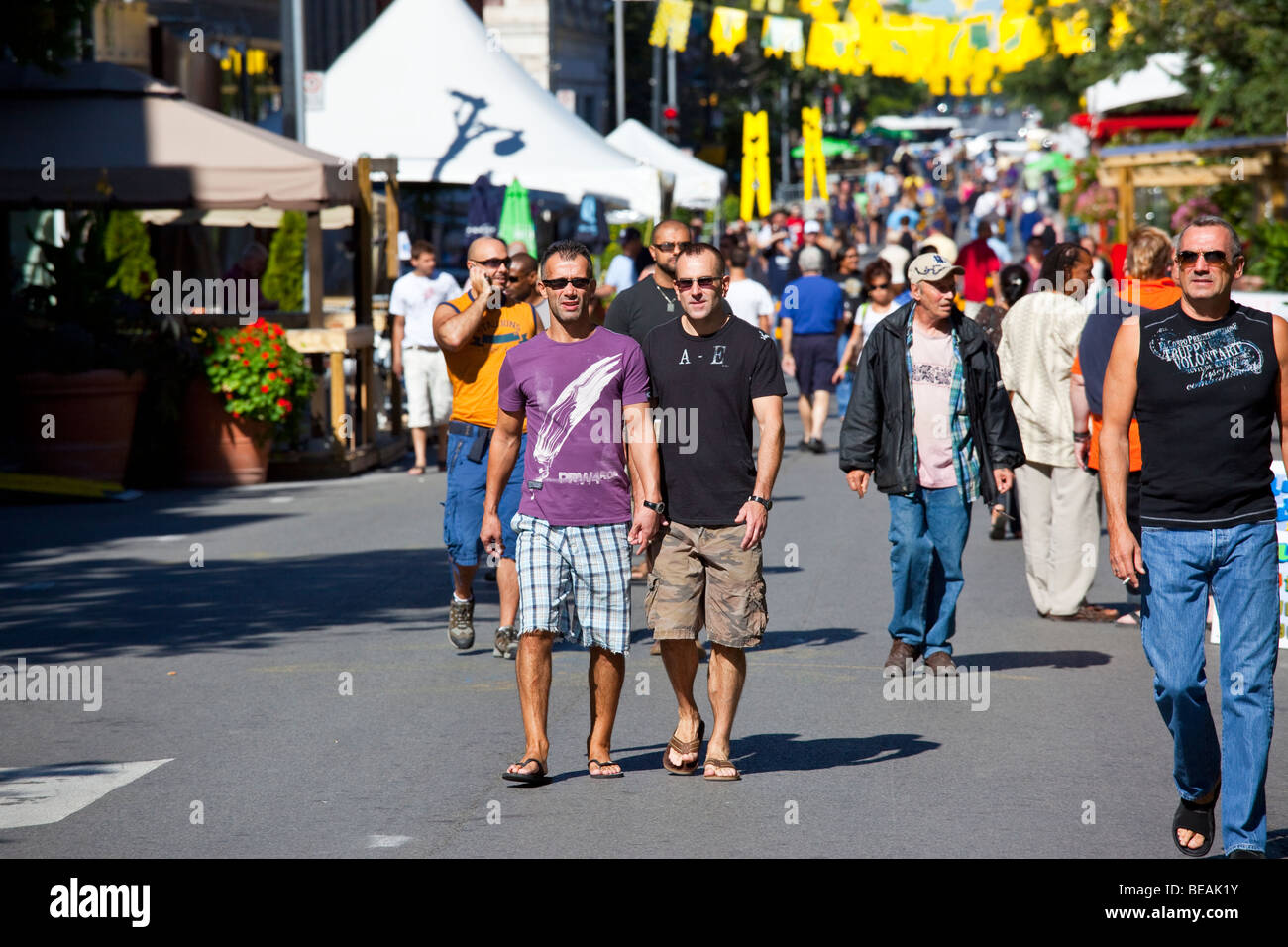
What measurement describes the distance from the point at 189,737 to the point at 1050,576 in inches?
186

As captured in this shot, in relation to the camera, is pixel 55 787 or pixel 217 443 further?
pixel 217 443

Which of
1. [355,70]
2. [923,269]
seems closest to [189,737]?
[923,269]

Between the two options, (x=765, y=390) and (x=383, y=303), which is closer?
(x=765, y=390)

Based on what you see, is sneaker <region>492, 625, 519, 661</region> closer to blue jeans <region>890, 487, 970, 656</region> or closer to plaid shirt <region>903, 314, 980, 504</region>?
blue jeans <region>890, 487, 970, 656</region>

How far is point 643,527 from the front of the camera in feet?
21.6

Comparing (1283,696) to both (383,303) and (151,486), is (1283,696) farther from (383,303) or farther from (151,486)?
(383,303)

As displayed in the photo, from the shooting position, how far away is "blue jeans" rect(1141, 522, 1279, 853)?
5.50 meters

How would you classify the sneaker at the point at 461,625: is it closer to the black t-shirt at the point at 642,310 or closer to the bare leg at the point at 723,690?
the black t-shirt at the point at 642,310

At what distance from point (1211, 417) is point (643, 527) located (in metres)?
1.97

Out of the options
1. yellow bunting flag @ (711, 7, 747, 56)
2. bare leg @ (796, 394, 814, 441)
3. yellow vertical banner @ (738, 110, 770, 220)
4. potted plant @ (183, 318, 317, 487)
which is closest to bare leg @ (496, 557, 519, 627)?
potted plant @ (183, 318, 317, 487)

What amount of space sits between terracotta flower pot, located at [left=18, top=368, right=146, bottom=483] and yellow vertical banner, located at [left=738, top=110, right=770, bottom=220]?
28341 millimetres

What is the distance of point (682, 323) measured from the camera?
22.7 ft

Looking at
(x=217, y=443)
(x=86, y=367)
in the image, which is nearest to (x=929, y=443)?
(x=217, y=443)

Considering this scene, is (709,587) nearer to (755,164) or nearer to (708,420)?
(708,420)
